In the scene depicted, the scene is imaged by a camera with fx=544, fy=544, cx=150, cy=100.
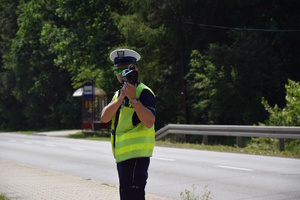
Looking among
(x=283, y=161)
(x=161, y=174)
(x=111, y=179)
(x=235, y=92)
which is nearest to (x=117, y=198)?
(x=111, y=179)

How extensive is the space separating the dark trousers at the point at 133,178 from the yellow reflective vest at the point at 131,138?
71 mm

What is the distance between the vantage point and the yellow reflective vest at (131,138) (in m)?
4.77

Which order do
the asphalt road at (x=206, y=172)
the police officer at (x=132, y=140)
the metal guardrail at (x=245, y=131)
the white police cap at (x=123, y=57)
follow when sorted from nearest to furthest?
the police officer at (x=132, y=140) → the white police cap at (x=123, y=57) → the asphalt road at (x=206, y=172) → the metal guardrail at (x=245, y=131)

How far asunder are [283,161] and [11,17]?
4484 centimetres

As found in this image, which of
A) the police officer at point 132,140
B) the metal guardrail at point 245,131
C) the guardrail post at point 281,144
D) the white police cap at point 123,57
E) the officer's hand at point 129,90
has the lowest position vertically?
the guardrail post at point 281,144

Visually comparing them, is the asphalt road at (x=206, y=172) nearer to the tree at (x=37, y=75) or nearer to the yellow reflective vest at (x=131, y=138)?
the yellow reflective vest at (x=131, y=138)

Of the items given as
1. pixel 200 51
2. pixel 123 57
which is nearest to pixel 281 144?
pixel 123 57

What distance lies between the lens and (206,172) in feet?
40.2

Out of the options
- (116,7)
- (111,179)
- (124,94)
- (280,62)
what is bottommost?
(111,179)

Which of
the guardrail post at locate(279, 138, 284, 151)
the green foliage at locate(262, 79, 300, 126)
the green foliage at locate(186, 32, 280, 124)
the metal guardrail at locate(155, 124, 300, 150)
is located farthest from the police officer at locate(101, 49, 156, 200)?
the green foliage at locate(186, 32, 280, 124)

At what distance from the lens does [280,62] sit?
1170 inches

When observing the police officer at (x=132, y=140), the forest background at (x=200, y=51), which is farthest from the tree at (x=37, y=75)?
the police officer at (x=132, y=140)

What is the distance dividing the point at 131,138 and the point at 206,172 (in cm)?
770

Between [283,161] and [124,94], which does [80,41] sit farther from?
[124,94]
